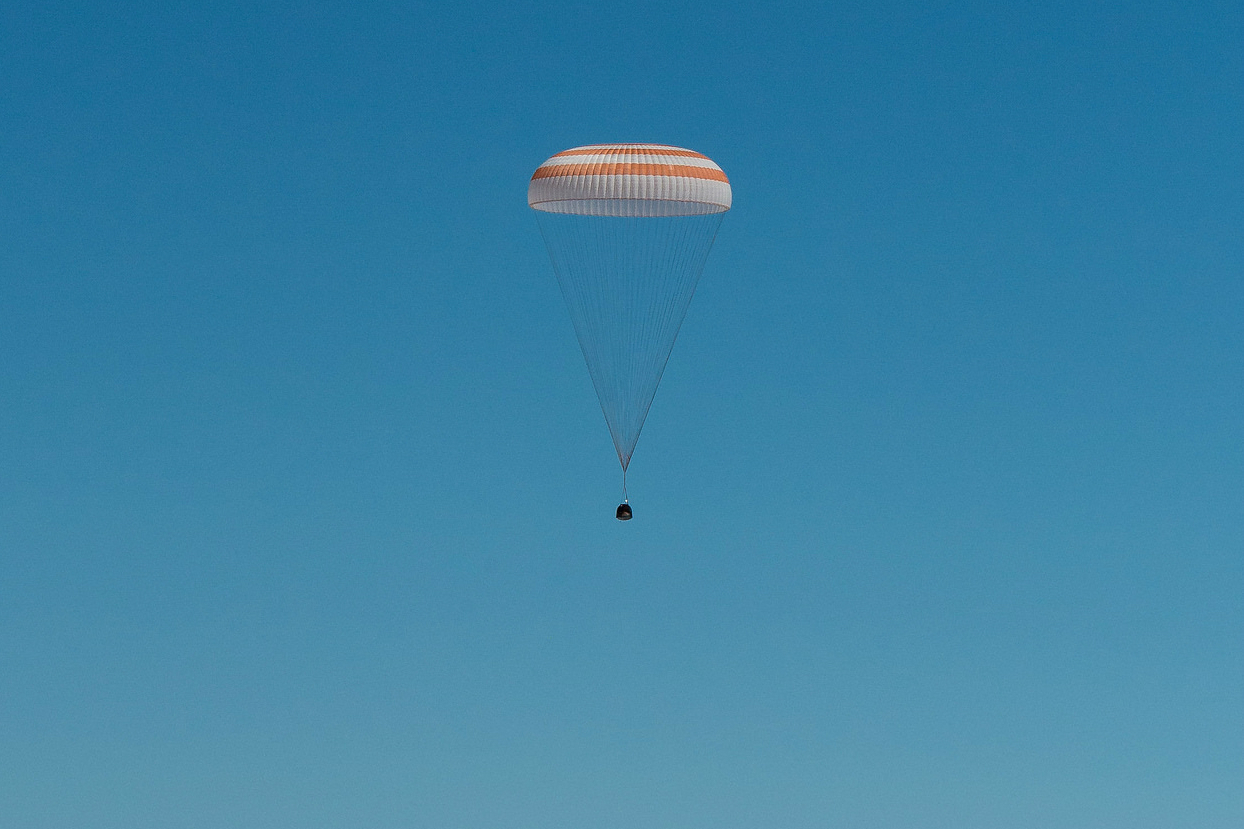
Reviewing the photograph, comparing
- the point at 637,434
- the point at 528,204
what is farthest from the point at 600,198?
the point at 637,434

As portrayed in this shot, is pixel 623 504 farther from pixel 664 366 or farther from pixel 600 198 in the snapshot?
pixel 600 198

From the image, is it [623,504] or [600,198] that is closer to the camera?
[600,198]

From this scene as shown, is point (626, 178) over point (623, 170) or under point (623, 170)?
under

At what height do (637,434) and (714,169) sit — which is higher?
(714,169)

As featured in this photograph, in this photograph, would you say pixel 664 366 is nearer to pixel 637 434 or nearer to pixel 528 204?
pixel 637 434
